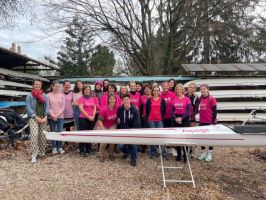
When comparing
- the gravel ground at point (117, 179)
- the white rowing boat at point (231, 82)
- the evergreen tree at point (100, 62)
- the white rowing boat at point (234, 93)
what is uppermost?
the evergreen tree at point (100, 62)

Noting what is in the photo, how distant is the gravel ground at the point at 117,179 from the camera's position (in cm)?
559

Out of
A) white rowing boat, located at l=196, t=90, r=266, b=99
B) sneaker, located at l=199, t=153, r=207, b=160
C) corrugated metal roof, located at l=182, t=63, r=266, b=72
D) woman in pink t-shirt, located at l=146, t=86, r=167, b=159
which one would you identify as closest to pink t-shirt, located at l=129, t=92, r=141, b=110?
woman in pink t-shirt, located at l=146, t=86, r=167, b=159

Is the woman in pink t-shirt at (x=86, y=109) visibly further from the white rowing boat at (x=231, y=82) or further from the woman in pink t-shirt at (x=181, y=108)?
the white rowing boat at (x=231, y=82)

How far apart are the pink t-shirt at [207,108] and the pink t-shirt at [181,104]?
39 cm

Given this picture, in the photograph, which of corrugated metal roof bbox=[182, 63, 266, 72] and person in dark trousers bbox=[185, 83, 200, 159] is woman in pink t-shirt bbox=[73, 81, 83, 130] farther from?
corrugated metal roof bbox=[182, 63, 266, 72]

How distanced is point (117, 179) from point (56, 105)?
8.77 feet

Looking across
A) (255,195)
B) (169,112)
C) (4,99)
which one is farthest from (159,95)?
(4,99)

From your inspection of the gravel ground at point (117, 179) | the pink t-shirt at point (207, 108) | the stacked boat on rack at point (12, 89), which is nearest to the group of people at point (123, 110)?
the pink t-shirt at point (207, 108)

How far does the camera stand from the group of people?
7.57 m

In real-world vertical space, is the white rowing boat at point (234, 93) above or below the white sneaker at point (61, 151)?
above

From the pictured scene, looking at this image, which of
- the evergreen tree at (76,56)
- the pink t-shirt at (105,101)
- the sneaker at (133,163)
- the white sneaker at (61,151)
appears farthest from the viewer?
the evergreen tree at (76,56)

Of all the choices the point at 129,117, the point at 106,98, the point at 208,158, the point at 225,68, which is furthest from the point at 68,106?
the point at 225,68

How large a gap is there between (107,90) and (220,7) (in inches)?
501

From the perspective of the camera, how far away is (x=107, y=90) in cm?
877
